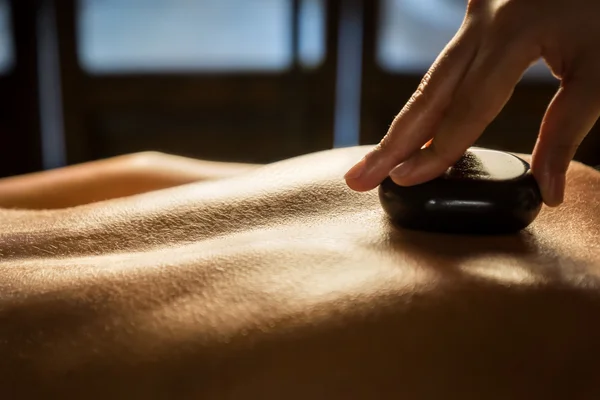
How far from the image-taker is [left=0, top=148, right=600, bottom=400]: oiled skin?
0.39m

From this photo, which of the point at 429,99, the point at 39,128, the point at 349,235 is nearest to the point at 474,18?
the point at 429,99

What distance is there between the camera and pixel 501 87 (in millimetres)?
519

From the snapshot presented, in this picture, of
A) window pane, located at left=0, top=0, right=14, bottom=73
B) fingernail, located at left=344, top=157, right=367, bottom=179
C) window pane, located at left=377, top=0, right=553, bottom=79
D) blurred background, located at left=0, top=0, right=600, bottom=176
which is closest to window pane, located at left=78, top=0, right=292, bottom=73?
blurred background, located at left=0, top=0, right=600, bottom=176

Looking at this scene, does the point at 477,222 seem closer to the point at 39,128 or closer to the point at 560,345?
the point at 560,345

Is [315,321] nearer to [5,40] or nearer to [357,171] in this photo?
[357,171]

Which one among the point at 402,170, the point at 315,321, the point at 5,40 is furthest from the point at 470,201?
the point at 5,40

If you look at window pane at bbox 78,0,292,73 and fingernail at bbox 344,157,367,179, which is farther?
window pane at bbox 78,0,292,73

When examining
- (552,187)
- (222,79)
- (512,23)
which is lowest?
(222,79)

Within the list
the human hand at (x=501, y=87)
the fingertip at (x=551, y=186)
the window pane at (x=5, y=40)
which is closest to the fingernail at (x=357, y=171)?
the human hand at (x=501, y=87)

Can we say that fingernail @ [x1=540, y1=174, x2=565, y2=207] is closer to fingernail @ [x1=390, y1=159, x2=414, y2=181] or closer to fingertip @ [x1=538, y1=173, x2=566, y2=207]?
fingertip @ [x1=538, y1=173, x2=566, y2=207]

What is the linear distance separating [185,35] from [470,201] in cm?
A: 235

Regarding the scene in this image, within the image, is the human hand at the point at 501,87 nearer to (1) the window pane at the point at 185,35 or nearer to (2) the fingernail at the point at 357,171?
(2) the fingernail at the point at 357,171

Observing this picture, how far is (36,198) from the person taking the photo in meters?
0.91

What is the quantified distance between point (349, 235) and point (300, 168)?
0.55 ft
